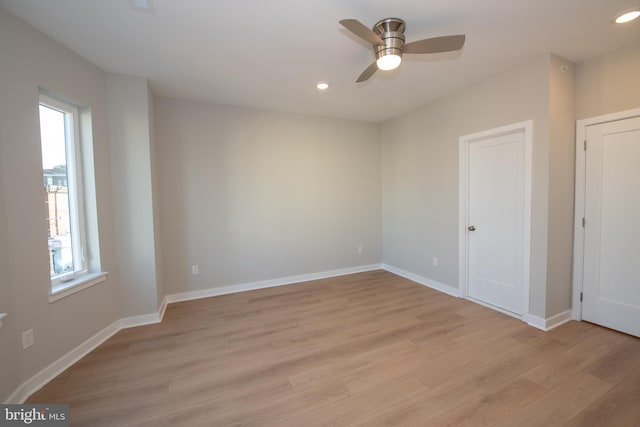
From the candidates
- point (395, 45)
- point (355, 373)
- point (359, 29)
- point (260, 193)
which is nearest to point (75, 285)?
point (260, 193)

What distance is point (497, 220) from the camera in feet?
10.2

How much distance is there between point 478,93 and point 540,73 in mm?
631

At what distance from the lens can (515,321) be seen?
9.33 ft

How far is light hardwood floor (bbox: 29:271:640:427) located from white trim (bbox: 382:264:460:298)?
0.52 metres

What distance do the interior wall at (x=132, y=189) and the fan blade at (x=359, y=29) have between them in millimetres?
2408

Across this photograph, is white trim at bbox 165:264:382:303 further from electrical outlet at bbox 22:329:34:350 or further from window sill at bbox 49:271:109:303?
electrical outlet at bbox 22:329:34:350

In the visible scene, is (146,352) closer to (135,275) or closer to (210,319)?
(210,319)

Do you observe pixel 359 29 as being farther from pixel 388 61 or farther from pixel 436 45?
pixel 436 45

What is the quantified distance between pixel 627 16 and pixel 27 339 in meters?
5.07

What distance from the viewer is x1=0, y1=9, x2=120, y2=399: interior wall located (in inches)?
71.1

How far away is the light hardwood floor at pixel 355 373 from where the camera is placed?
5.47 ft

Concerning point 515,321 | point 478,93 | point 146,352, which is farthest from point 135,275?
point 478,93

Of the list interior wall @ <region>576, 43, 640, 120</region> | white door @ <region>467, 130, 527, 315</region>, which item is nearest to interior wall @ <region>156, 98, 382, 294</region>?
white door @ <region>467, 130, 527, 315</region>

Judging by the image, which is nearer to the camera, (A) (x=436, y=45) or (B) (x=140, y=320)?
(A) (x=436, y=45)
